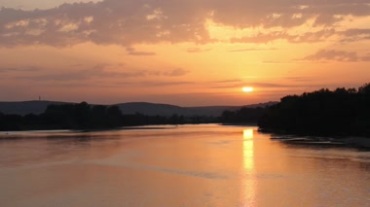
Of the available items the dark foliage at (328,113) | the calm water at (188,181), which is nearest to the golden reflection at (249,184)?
the calm water at (188,181)

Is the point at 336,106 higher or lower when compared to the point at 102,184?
higher

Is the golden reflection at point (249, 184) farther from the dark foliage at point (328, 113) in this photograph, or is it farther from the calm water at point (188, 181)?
the dark foliage at point (328, 113)

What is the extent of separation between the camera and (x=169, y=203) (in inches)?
628

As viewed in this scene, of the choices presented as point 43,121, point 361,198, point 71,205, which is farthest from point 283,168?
point 43,121

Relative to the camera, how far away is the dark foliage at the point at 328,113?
181ft

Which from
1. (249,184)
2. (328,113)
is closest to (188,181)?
(249,184)

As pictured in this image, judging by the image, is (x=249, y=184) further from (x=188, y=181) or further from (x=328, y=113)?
(x=328, y=113)

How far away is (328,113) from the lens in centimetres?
5953

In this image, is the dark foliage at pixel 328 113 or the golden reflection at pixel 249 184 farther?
the dark foliage at pixel 328 113

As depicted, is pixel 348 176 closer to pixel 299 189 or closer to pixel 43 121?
pixel 299 189

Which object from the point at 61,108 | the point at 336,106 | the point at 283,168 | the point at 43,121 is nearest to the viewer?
the point at 283,168

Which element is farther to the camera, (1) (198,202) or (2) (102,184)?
(2) (102,184)

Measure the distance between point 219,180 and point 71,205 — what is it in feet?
22.6

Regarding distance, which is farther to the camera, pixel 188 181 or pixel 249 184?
pixel 188 181
